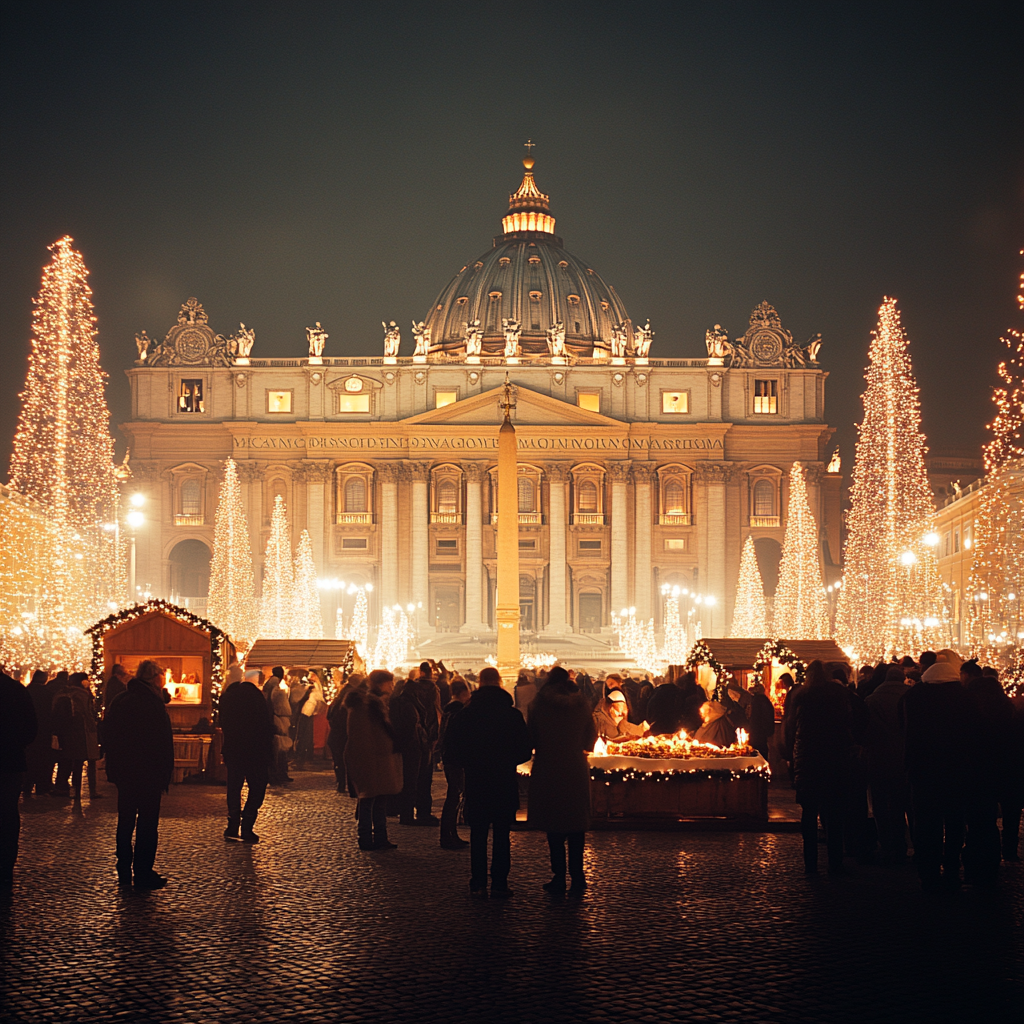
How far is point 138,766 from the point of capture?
11289 millimetres

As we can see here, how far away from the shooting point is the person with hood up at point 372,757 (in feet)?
42.0

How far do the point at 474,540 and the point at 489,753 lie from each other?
68780 mm

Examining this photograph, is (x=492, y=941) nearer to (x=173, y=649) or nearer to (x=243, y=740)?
(x=243, y=740)

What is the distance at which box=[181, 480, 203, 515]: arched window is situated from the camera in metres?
81.7

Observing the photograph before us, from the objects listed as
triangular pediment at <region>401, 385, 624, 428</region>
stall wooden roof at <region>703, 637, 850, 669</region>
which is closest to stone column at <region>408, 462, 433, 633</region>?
triangular pediment at <region>401, 385, 624, 428</region>

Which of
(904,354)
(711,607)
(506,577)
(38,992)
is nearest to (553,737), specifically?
(38,992)

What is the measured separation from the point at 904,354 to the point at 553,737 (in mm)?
27194

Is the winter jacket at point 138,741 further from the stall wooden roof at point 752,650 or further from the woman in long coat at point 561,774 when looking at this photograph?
the stall wooden roof at point 752,650

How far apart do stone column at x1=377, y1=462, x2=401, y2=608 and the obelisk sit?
48124 mm

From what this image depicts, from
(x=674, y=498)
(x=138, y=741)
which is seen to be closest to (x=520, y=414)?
(x=674, y=498)

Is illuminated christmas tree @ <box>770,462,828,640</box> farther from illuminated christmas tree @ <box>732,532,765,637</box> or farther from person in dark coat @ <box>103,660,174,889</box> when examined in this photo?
person in dark coat @ <box>103,660,174,889</box>

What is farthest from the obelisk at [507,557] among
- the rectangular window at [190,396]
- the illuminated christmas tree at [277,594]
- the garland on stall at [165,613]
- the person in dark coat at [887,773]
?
the rectangular window at [190,396]

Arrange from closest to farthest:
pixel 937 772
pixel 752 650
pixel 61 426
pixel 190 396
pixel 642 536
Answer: pixel 937 772 < pixel 752 650 < pixel 61 426 < pixel 642 536 < pixel 190 396

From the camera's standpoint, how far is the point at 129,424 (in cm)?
8050
